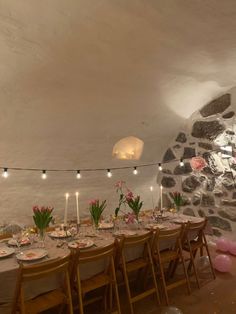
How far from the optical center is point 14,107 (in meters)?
3.10

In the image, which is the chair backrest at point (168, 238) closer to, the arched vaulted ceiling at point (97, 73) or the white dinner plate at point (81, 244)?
the white dinner plate at point (81, 244)

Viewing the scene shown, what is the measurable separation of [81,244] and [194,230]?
5.10 ft

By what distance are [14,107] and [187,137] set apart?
10.5 feet

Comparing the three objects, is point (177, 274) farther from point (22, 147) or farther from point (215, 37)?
point (215, 37)

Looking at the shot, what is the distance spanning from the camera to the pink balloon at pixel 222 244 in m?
4.24

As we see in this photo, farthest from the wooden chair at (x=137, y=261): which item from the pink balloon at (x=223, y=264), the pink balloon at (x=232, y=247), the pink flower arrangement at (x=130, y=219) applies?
the pink balloon at (x=232, y=247)

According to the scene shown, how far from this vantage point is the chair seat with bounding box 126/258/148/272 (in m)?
2.77

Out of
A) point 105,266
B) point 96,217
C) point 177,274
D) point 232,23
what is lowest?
point 177,274

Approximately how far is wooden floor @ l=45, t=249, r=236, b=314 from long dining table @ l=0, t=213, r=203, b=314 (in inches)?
19.7

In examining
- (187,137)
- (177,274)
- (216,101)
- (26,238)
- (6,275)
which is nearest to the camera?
(6,275)

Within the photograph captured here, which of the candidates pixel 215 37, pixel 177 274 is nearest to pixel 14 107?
pixel 215 37

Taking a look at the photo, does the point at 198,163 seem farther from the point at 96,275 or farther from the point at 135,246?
the point at 96,275

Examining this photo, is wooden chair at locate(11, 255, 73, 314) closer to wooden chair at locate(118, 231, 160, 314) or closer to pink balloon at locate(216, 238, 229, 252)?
wooden chair at locate(118, 231, 160, 314)

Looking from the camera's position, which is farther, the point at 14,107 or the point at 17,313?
the point at 14,107
